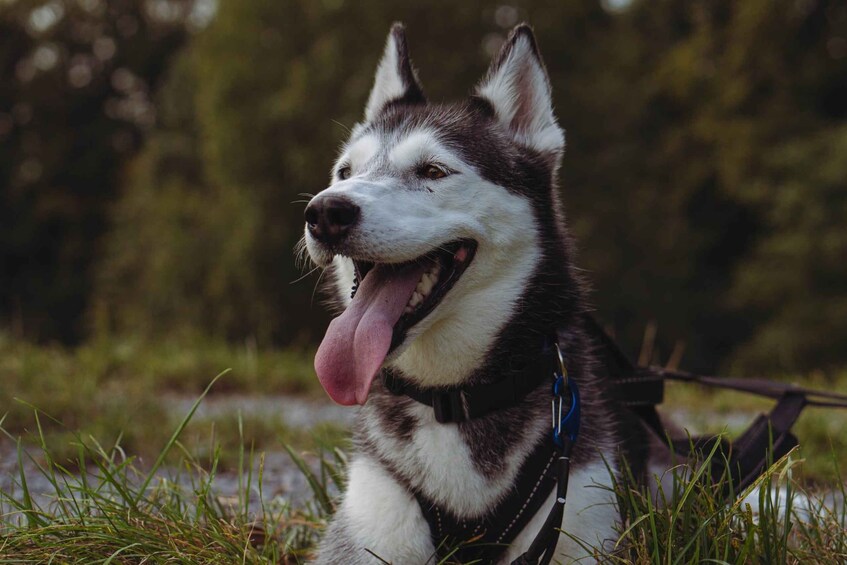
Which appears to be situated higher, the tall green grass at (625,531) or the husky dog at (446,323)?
the husky dog at (446,323)

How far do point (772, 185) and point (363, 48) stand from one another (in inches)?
347

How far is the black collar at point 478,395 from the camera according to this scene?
2.59 metres

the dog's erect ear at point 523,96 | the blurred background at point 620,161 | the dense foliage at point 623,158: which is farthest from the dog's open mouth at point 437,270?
the dense foliage at point 623,158

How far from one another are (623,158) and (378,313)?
15.6 metres

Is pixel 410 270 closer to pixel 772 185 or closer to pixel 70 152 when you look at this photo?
pixel 772 185

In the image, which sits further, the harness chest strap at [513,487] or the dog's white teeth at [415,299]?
the dog's white teeth at [415,299]

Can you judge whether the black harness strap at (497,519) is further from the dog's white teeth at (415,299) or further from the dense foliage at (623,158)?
the dense foliage at (623,158)

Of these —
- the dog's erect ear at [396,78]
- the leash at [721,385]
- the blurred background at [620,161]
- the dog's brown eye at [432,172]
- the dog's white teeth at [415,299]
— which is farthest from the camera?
the blurred background at [620,161]

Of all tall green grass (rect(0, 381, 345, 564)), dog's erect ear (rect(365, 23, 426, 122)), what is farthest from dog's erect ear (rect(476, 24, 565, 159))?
tall green grass (rect(0, 381, 345, 564))

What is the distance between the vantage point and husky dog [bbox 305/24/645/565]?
247cm

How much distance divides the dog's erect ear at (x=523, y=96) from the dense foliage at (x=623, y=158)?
1171cm

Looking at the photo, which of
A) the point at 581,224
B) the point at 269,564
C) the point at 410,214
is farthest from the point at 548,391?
the point at 581,224

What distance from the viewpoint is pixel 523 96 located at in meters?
3.13

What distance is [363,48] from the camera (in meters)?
18.2
